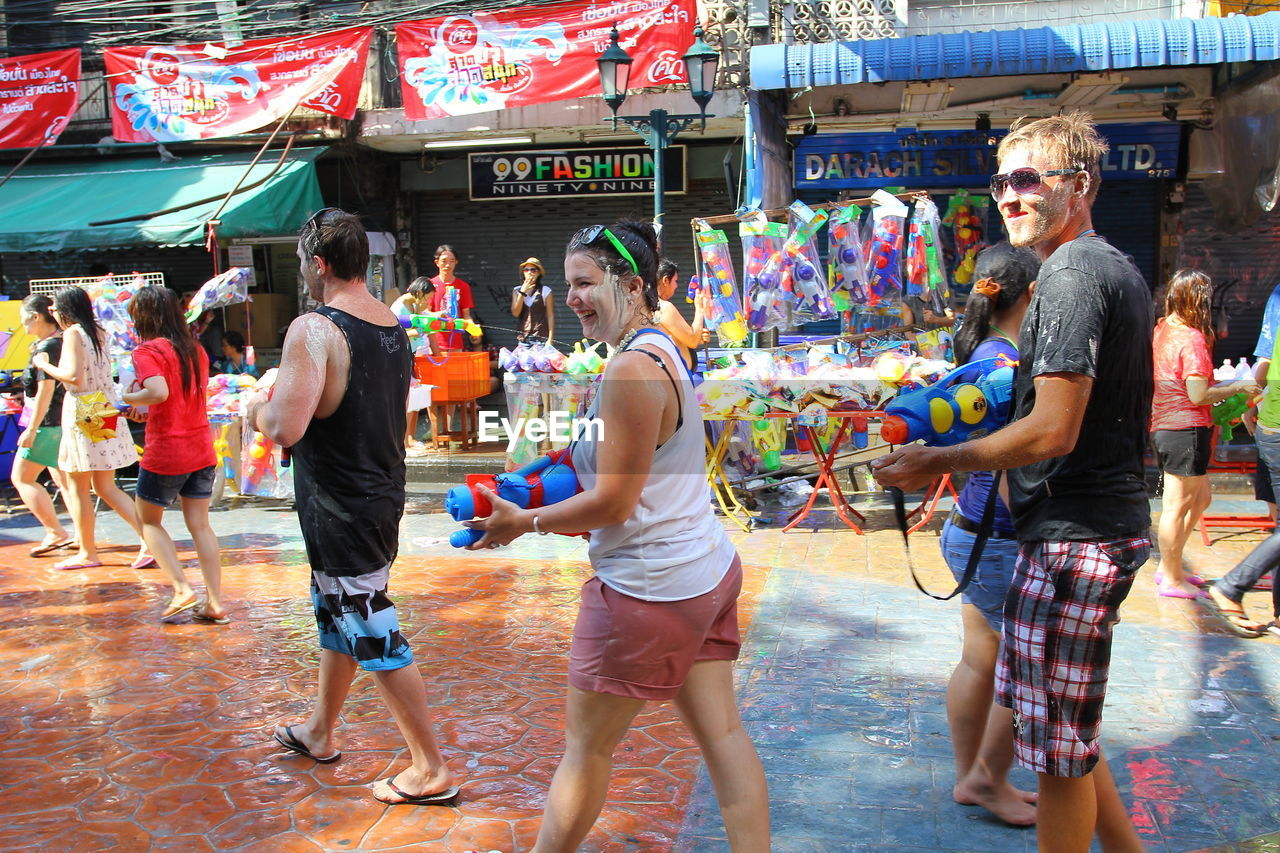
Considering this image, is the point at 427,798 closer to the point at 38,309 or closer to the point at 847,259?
the point at 38,309

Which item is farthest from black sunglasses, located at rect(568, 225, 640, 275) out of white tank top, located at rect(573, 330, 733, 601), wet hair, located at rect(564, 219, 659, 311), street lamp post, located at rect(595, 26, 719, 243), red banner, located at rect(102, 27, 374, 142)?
red banner, located at rect(102, 27, 374, 142)

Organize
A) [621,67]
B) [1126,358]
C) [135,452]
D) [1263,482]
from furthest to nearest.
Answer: [621,67] → [135,452] → [1263,482] → [1126,358]

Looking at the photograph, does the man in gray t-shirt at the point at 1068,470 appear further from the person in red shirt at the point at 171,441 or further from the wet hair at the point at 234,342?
the wet hair at the point at 234,342

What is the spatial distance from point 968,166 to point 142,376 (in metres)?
8.46

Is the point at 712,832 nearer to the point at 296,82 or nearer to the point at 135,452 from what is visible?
the point at 135,452

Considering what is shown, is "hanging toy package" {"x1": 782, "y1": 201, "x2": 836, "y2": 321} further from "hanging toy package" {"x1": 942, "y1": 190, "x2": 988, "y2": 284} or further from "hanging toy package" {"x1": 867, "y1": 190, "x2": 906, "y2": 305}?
"hanging toy package" {"x1": 942, "y1": 190, "x2": 988, "y2": 284}

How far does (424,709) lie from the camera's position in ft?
11.5

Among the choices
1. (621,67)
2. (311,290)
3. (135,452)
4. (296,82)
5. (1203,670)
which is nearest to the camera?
(311,290)

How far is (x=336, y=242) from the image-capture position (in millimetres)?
3438

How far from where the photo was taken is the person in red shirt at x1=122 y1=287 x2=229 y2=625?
538cm

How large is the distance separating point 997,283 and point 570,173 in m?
10.6

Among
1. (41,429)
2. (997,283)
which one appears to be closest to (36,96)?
(41,429)

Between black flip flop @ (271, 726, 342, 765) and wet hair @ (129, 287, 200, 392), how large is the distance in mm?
2389

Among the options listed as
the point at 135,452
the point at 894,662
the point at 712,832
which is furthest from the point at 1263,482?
the point at 135,452
